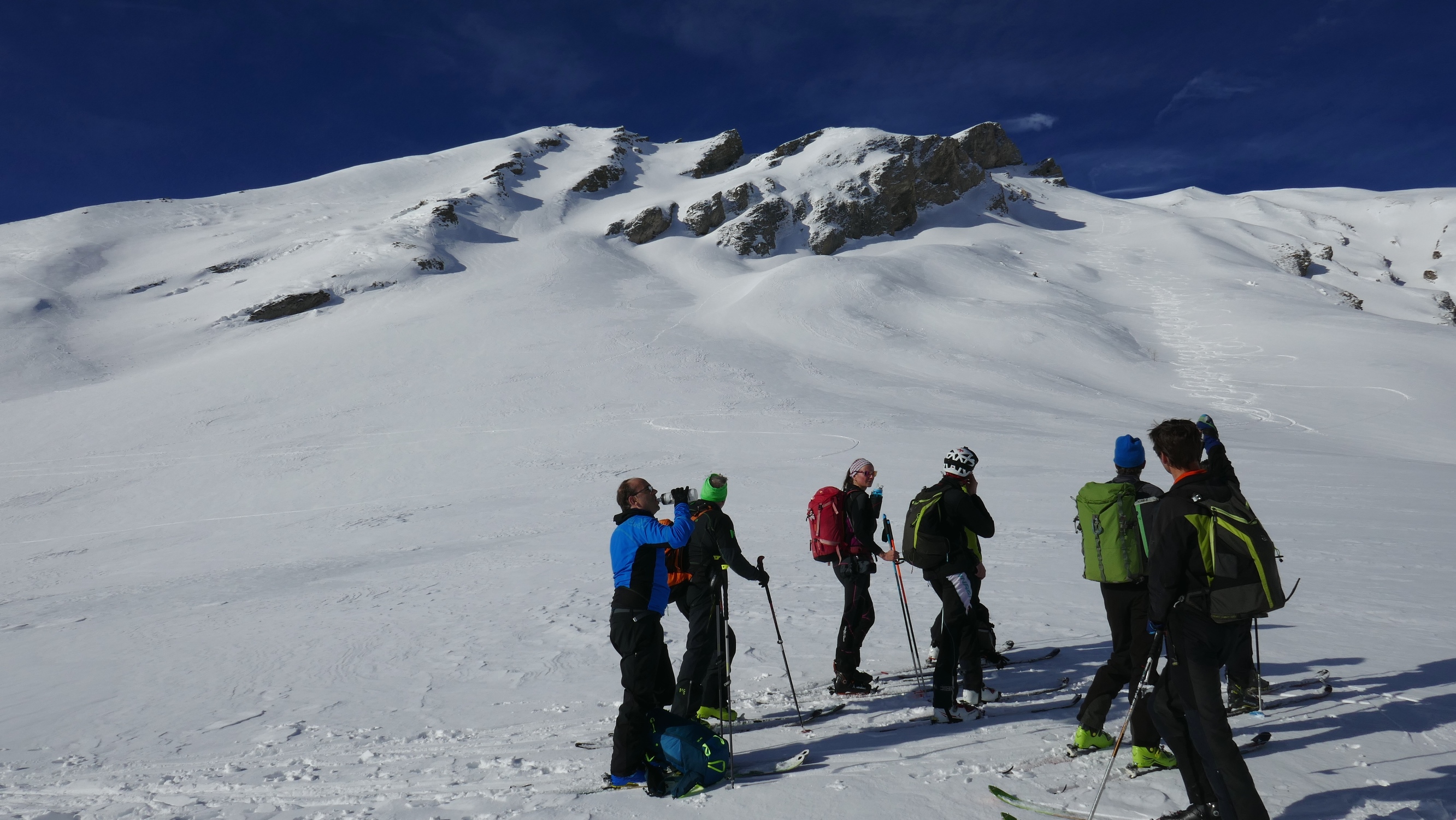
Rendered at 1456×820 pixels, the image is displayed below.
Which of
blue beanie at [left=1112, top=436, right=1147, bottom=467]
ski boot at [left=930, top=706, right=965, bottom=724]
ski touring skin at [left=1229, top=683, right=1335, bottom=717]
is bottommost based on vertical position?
ski touring skin at [left=1229, top=683, right=1335, bottom=717]

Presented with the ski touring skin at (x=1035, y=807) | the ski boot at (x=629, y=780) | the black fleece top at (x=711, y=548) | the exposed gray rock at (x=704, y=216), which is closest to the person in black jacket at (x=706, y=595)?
the black fleece top at (x=711, y=548)

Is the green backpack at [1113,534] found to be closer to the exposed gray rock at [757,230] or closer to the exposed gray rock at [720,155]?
the exposed gray rock at [757,230]

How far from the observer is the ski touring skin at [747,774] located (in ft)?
14.8

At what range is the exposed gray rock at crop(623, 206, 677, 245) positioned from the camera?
230 ft

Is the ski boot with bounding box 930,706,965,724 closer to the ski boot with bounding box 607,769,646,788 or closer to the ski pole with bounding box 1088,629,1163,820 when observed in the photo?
the ski pole with bounding box 1088,629,1163,820

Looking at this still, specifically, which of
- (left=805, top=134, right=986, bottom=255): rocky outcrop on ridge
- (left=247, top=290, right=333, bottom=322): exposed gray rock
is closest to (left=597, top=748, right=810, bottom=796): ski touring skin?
(left=247, top=290, right=333, bottom=322): exposed gray rock

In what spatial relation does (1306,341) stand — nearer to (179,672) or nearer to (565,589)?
(565,589)

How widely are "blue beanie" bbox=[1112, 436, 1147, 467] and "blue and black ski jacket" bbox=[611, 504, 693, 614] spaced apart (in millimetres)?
2807

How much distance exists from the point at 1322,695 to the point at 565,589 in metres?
8.03

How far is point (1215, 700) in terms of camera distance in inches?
133

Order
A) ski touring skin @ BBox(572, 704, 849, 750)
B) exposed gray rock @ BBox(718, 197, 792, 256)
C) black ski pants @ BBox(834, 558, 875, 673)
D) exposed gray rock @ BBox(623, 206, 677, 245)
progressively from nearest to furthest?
ski touring skin @ BBox(572, 704, 849, 750)
black ski pants @ BBox(834, 558, 875, 673)
exposed gray rock @ BBox(623, 206, 677, 245)
exposed gray rock @ BBox(718, 197, 792, 256)

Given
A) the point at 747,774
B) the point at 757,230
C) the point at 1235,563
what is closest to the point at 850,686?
the point at 747,774

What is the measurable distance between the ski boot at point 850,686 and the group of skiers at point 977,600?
0.01 metres

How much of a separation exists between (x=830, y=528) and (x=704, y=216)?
7106 cm
